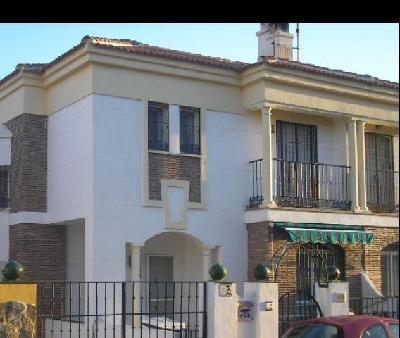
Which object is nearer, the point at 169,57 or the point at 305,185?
the point at 169,57

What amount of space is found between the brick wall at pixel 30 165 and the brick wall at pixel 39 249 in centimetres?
49

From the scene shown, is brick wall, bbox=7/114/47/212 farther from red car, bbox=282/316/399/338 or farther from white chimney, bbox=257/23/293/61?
red car, bbox=282/316/399/338

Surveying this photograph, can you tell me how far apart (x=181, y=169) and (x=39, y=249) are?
3.80m

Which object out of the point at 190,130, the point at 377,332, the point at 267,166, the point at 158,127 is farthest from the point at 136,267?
the point at 377,332

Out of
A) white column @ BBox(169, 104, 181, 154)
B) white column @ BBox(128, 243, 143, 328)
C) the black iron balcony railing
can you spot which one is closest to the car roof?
white column @ BBox(128, 243, 143, 328)

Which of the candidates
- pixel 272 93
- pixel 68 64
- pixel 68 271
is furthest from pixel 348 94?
pixel 68 271

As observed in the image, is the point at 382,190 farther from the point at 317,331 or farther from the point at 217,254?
the point at 317,331

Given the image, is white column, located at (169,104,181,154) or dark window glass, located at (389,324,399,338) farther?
white column, located at (169,104,181,154)

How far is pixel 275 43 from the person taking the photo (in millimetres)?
21891

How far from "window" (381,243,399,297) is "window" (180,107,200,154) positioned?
20.8ft

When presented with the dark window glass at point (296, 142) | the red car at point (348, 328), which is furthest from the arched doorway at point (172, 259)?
the red car at point (348, 328)

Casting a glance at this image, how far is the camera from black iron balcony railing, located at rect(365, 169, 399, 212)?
797 inches

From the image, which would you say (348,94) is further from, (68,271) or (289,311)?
(68,271)

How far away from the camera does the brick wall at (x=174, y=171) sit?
658 inches
